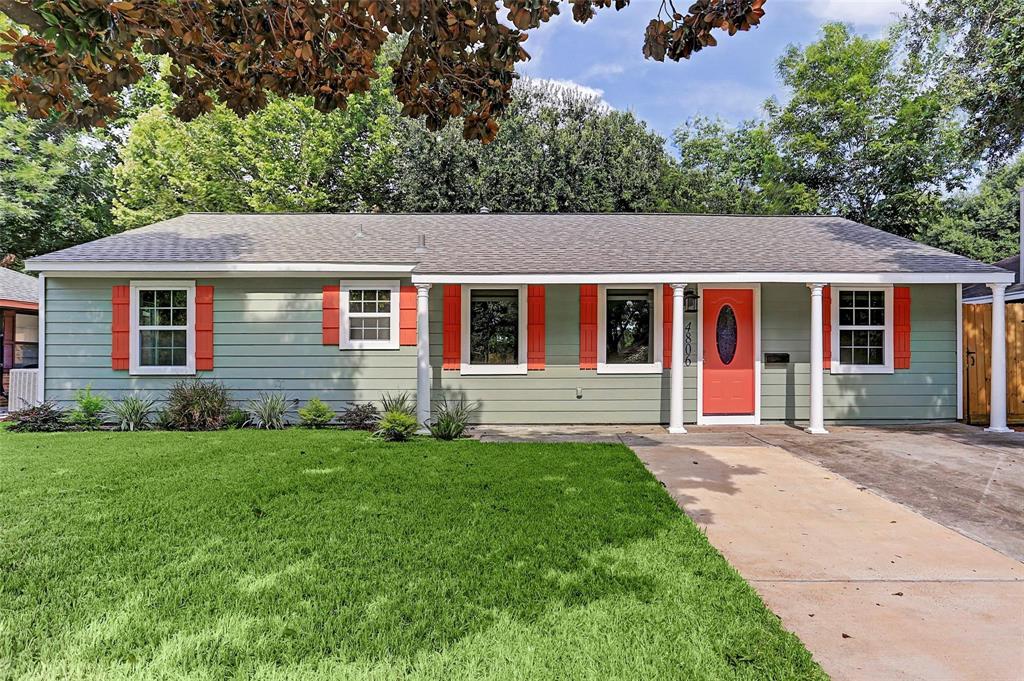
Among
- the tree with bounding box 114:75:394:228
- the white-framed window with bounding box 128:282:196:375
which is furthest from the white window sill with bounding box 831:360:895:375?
the tree with bounding box 114:75:394:228

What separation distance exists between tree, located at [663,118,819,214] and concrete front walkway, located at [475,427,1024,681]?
666 inches

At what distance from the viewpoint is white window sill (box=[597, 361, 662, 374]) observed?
8.48m

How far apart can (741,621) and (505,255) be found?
6.63 metres

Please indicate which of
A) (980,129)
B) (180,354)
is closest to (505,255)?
(180,354)

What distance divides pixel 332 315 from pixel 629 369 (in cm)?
503

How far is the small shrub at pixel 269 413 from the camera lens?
25.9ft

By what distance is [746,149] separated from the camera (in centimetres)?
2103

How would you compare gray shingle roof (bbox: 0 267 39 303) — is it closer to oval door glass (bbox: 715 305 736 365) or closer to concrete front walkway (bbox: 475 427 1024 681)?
concrete front walkway (bbox: 475 427 1024 681)

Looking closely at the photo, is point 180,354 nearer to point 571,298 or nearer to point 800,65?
point 571,298

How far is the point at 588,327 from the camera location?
8.48 metres

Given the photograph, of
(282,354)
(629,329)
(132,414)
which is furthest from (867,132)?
(132,414)

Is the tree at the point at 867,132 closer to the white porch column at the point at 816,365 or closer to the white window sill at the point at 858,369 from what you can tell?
the white window sill at the point at 858,369

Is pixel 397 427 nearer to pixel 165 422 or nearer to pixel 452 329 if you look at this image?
pixel 452 329

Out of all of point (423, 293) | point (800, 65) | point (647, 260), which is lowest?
point (423, 293)
